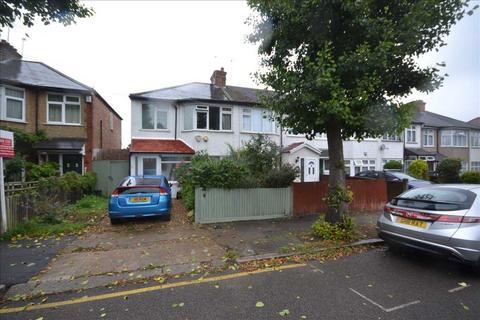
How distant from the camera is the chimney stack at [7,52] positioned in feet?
52.7

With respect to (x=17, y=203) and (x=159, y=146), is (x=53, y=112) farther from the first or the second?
(x=17, y=203)

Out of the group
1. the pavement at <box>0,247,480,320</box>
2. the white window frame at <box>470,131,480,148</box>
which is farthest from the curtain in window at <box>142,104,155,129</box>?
the white window frame at <box>470,131,480,148</box>

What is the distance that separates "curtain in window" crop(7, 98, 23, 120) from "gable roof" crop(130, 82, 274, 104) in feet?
17.4

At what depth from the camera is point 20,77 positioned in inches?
557

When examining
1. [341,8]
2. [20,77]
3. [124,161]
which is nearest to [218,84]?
[124,161]

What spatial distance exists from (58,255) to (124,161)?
31.8ft

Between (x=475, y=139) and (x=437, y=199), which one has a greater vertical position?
(x=475, y=139)

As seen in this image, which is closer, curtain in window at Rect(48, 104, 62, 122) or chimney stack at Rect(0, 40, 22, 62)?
curtain in window at Rect(48, 104, 62, 122)

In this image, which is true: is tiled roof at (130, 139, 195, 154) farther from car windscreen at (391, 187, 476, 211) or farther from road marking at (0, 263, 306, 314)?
car windscreen at (391, 187, 476, 211)

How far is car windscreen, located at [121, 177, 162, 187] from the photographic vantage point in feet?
26.6

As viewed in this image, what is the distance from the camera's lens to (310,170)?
17.4 m

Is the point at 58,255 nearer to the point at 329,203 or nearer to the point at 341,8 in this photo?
the point at 329,203

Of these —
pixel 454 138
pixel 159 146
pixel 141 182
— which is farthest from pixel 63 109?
pixel 454 138

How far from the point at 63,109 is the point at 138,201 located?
33.1 ft
